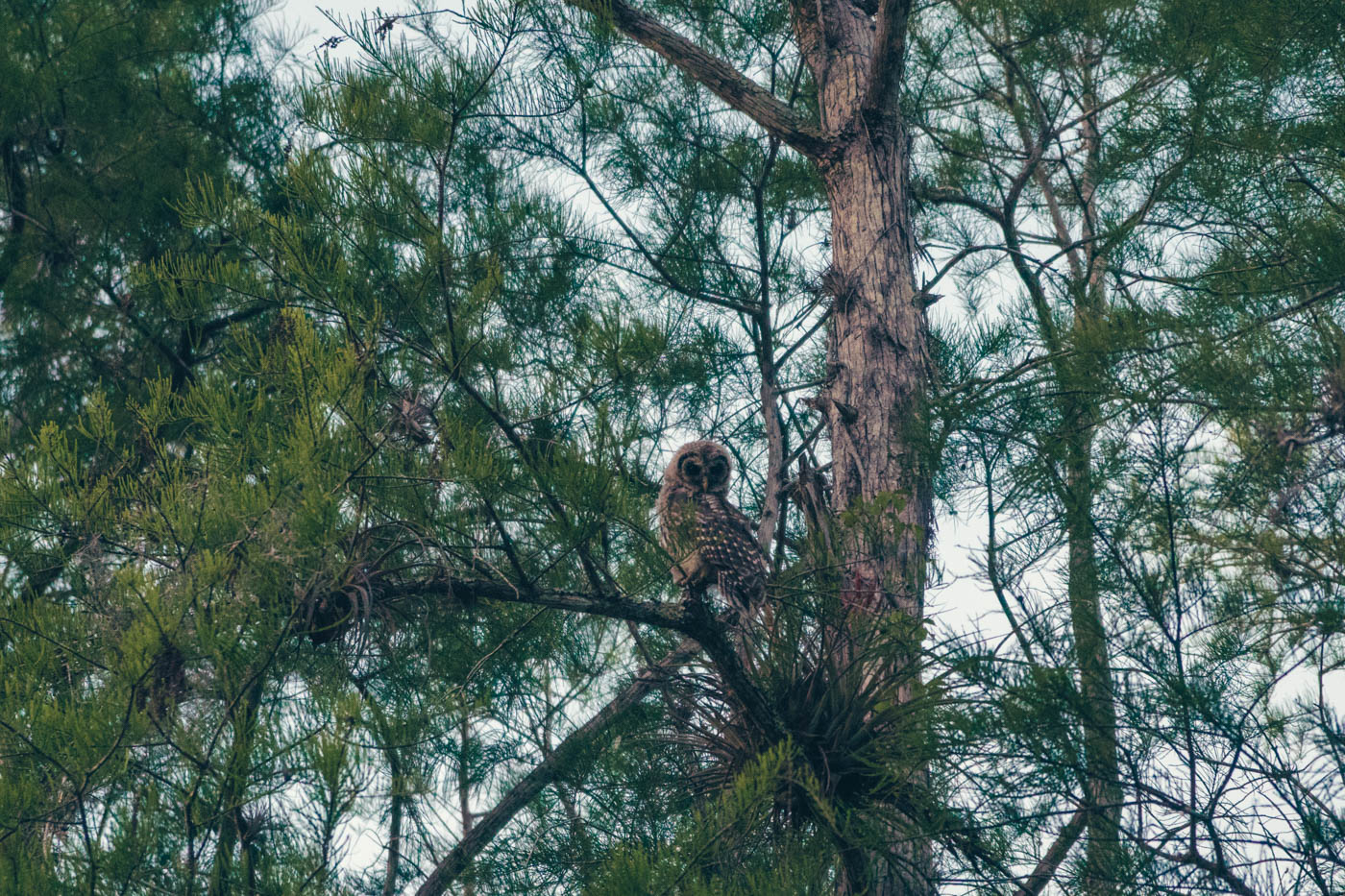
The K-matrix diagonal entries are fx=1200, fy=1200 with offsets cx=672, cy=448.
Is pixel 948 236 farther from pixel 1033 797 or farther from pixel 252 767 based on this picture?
pixel 252 767

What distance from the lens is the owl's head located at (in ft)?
15.0

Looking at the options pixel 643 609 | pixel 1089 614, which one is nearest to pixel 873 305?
pixel 1089 614

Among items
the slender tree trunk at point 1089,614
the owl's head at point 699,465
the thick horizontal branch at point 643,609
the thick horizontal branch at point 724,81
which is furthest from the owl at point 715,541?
the thick horizontal branch at point 724,81

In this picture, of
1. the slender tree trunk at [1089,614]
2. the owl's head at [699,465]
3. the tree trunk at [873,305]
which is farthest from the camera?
the owl's head at [699,465]

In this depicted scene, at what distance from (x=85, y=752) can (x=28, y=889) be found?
9.9 inches

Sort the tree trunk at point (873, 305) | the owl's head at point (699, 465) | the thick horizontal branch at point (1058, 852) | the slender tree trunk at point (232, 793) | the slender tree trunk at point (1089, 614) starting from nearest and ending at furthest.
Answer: the slender tree trunk at point (232, 793) < the slender tree trunk at point (1089, 614) < the thick horizontal branch at point (1058, 852) < the tree trunk at point (873, 305) < the owl's head at point (699, 465)

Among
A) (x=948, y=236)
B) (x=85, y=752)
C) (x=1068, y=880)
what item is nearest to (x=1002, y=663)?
(x=1068, y=880)

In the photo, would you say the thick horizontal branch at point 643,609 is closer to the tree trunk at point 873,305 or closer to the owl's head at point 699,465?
the tree trunk at point 873,305

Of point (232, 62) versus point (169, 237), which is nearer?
point (169, 237)

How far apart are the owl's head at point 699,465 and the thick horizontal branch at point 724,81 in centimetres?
117

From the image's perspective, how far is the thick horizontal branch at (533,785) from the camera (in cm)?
402

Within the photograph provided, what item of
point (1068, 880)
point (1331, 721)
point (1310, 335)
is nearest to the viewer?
point (1331, 721)

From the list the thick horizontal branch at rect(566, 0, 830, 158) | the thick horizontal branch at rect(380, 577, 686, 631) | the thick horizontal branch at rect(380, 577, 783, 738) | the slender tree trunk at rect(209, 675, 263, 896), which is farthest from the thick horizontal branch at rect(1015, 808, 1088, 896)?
the thick horizontal branch at rect(566, 0, 830, 158)

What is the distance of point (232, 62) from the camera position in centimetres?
610
